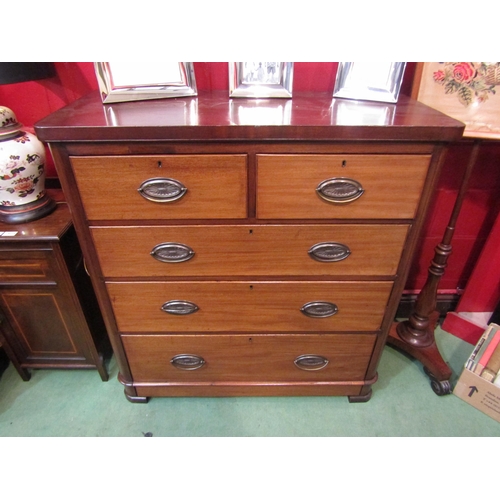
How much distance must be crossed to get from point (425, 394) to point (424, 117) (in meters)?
1.18

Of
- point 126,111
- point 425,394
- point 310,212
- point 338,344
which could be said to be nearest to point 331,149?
point 310,212

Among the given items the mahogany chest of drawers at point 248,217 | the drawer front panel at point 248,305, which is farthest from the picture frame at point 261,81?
the drawer front panel at point 248,305

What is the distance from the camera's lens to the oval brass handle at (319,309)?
1.10m

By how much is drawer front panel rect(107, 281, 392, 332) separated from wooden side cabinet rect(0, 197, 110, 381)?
26 centimetres

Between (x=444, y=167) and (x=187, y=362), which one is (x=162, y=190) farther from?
(x=444, y=167)

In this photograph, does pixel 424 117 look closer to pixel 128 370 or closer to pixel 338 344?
pixel 338 344

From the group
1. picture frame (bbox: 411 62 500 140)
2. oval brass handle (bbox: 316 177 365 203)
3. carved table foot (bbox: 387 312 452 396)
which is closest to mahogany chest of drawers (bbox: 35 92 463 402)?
oval brass handle (bbox: 316 177 365 203)

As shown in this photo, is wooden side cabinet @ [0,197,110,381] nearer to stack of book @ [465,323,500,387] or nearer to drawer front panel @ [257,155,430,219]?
drawer front panel @ [257,155,430,219]

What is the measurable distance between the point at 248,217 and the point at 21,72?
0.82 meters

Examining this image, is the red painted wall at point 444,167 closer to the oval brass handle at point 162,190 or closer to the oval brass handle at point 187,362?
the oval brass handle at point 162,190

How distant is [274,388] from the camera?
1351 mm

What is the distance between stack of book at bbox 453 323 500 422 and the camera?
130 centimetres

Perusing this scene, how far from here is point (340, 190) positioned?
870 millimetres

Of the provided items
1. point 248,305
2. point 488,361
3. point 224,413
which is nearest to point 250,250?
point 248,305
